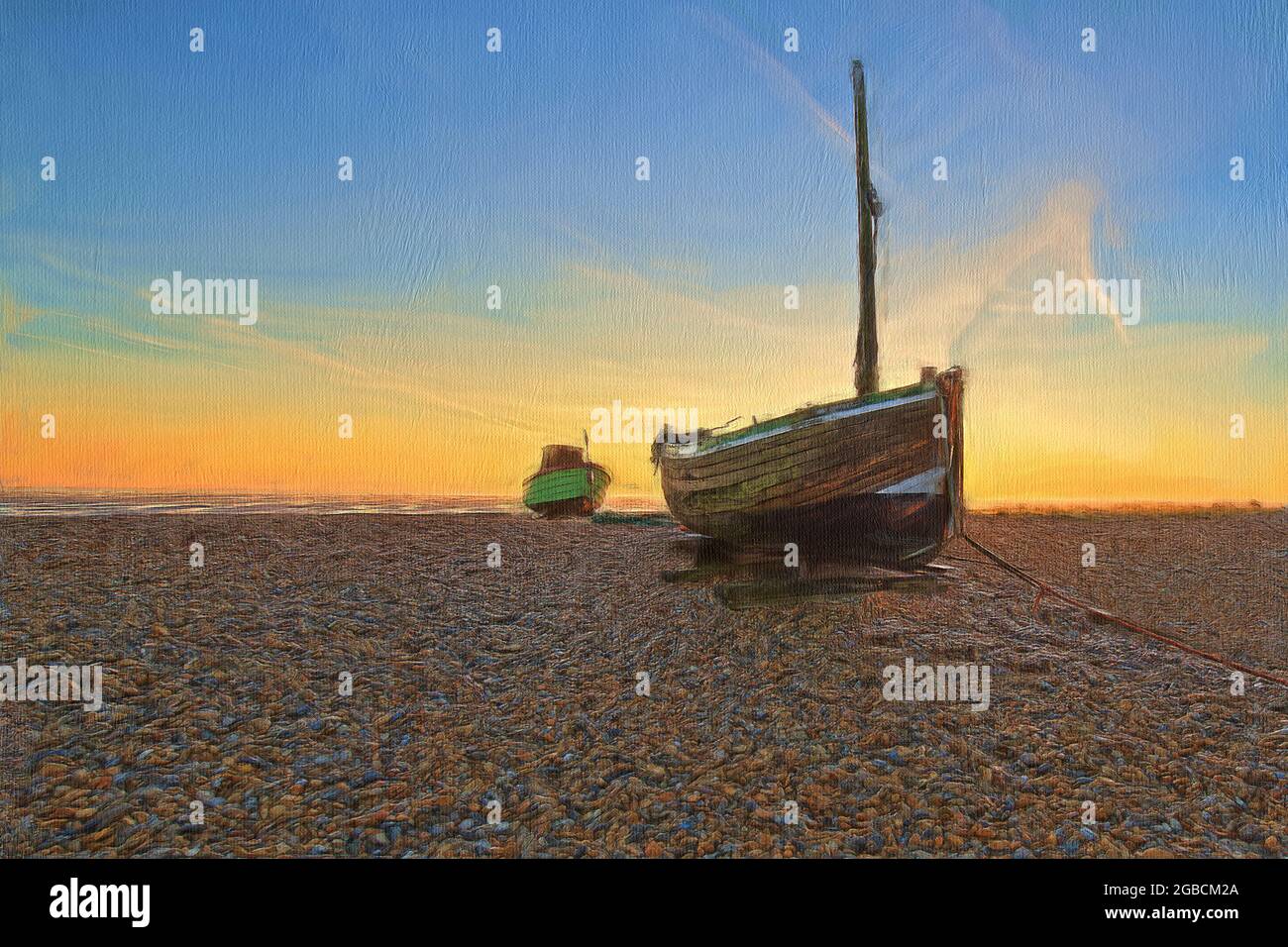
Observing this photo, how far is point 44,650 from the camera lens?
4855 mm

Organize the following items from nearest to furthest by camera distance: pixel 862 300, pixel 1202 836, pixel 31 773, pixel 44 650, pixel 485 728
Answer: pixel 1202 836 → pixel 31 773 → pixel 485 728 → pixel 44 650 → pixel 862 300

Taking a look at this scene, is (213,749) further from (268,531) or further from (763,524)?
(763,524)

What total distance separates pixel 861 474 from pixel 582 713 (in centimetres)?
367

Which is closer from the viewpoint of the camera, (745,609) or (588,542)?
(745,609)

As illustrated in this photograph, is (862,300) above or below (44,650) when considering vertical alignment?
above

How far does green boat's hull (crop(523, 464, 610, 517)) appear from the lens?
23.7 ft

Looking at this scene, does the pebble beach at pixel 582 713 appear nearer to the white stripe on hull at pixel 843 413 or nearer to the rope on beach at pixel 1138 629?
the rope on beach at pixel 1138 629

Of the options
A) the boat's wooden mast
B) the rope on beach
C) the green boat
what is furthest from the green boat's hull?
the rope on beach

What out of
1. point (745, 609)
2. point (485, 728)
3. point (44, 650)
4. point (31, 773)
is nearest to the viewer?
point (31, 773)

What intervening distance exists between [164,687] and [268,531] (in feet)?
6.78

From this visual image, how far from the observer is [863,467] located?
6730mm

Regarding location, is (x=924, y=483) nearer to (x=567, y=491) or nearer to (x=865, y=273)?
(x=865, y=273)

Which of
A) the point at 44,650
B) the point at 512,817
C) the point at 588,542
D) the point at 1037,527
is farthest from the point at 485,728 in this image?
the point at 1037,527

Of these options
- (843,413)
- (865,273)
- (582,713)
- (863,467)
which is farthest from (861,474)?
(582,713)
